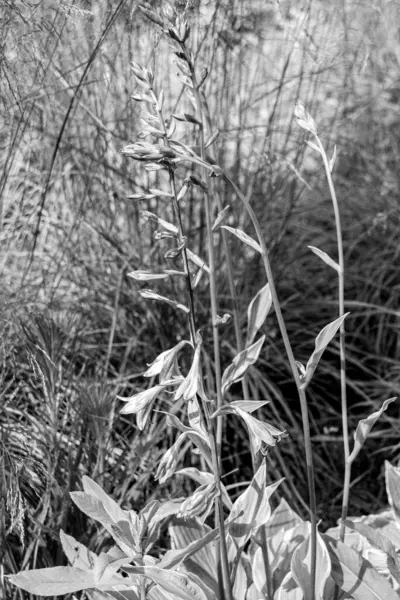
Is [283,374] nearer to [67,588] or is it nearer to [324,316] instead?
[324,316]

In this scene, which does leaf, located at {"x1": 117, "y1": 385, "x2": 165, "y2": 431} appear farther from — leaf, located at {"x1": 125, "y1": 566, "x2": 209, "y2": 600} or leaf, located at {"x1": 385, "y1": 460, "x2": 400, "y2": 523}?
leaf, located at {"x1": 385, "y1": 460, "x2": 400, "y2": 523}

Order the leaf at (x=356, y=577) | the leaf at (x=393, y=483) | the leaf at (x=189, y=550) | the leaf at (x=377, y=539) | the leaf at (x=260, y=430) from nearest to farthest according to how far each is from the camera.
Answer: the leaf at (x=260, y=430) < the leaf at (x=189, y=550) < the leaf at (x=356, y=577) < the leaf at (x=377, y=539) < the leaf at (x=393, y=483)

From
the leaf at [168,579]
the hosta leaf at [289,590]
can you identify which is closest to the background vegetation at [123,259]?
the leaf at [168,579]

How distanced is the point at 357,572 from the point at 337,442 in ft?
3.56

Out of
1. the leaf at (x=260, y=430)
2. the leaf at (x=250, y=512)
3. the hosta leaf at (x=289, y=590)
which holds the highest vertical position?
the leaf at (x=260, y=430)

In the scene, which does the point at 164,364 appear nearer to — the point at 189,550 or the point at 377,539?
the point at 189,550

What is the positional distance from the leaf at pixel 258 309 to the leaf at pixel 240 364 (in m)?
0.11

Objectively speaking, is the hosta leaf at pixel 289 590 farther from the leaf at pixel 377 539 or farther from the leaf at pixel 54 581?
the leaf at pixel 54 581

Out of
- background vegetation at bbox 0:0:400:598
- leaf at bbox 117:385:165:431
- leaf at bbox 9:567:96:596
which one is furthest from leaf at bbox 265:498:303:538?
leaf at bbox 117:385:165:431

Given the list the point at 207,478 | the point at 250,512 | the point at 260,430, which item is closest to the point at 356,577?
the point at 250,512

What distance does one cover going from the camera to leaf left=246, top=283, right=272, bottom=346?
63.9 inches

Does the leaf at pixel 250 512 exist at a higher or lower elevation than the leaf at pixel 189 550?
higher

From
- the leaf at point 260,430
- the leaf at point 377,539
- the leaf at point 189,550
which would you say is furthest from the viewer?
the leaf at point 377,539

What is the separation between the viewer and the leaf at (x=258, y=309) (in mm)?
1623
